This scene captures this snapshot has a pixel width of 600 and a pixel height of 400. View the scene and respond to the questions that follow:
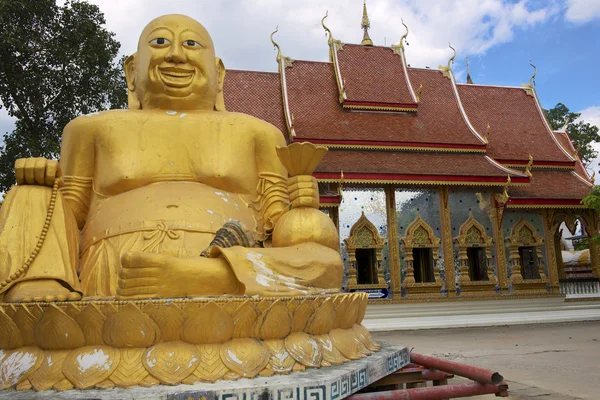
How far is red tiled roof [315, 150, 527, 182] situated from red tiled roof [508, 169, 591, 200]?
83 centimetres

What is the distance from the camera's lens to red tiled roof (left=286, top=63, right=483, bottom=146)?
12.7 meters

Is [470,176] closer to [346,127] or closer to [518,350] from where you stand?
[346,127]

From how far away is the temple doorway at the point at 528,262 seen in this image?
13418 millimetres

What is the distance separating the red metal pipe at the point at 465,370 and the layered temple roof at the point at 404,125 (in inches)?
320

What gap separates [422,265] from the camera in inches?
504

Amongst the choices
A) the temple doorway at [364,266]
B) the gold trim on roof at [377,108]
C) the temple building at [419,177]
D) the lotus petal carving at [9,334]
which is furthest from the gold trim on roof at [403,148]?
the lotus petal carving at [9,334]

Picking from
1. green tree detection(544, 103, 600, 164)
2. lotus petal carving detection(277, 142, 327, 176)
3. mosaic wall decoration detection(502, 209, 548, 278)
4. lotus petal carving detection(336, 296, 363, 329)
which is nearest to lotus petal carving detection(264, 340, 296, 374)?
lotus petal carving detection(336, 296, 363, 329)

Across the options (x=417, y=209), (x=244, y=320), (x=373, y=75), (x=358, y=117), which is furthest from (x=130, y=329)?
(x=373, y=75)

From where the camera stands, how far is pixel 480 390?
2.34 m

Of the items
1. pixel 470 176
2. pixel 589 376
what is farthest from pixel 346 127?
pixel 589 376

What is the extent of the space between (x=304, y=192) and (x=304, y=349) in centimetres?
96

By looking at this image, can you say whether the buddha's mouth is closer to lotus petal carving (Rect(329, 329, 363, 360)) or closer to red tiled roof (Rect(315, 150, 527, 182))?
lotus petal carving (Rect(329, 329, 363, 360))

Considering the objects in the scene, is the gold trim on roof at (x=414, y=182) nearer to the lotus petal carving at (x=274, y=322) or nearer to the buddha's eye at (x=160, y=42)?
the buddha's eye at (x=160, y=42)

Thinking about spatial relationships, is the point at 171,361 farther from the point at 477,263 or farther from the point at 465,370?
the point at 477,263
